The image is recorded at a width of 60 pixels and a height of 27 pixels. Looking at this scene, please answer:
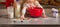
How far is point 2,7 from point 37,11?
34 cm

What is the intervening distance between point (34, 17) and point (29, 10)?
52mm

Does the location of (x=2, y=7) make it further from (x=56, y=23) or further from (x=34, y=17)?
(x=56, y=23)

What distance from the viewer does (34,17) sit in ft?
3.04

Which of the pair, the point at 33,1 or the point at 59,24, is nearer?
the point at 59,24

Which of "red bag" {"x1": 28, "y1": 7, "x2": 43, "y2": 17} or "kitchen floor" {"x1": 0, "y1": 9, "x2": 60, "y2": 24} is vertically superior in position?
"red bag" {"x1": 28, "y1": 7, "x2": 43, "y2": 17}

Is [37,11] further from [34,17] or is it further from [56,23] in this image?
[56,23]

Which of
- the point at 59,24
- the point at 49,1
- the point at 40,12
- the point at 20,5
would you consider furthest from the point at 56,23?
the point at 49,1

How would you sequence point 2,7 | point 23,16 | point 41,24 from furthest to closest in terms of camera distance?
point 2,7 → point 23,16 → point 41,24

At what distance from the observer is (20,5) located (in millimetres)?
939

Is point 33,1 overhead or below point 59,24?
overhead

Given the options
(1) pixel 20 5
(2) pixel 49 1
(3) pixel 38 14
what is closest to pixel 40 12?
(3) pixel 38 14

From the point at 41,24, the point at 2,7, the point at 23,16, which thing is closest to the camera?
the point at 41,24

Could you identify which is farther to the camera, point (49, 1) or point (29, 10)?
point (49, 1)

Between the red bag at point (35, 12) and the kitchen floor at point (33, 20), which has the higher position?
the red bag at point (35, 12)
